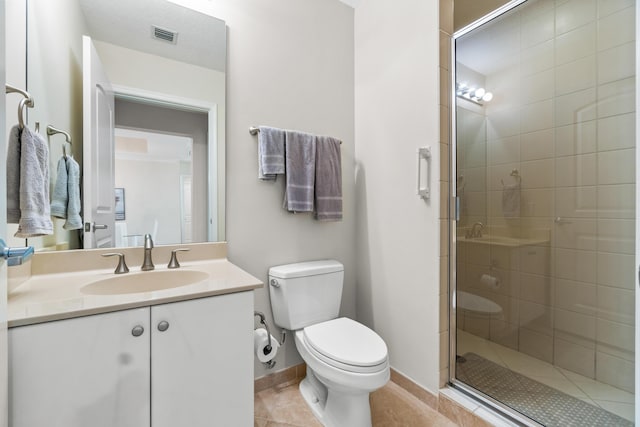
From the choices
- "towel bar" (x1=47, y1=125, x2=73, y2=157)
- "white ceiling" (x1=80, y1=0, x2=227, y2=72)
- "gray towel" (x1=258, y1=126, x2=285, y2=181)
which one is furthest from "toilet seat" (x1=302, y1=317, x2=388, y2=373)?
"white ceiling" (x1=80, y1=0, x2=227, y2=72)

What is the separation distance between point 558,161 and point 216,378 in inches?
73.7

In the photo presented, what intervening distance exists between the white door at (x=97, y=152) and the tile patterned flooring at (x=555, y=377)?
6.07 feet

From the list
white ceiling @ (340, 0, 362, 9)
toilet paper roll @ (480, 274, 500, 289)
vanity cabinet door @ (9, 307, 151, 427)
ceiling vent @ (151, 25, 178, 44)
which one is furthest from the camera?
white ceiling @ (340, 0, 362, 9)

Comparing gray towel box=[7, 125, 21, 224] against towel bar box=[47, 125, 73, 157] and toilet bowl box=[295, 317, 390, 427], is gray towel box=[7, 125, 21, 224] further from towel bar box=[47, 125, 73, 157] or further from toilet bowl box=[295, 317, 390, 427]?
toilet bowl box=[295, 317, 390, 427]

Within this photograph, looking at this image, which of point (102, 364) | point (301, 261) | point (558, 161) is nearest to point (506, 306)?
point (558, 161)

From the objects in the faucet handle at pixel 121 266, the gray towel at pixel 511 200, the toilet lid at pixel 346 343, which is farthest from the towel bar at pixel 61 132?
the gray towel at pixel 511 200

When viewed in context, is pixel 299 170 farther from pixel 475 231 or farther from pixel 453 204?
pixel 475 231

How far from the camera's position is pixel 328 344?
1310 millimetres

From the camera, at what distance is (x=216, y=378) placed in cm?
101

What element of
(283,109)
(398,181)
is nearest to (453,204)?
(398,181)

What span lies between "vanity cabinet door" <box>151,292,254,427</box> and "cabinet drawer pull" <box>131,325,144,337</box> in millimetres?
33

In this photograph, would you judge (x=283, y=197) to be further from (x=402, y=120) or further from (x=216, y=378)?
(x=216, y=378)

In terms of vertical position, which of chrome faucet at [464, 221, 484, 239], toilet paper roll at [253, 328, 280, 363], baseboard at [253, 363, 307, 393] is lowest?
baseboard at [253, 363, 307, 393]

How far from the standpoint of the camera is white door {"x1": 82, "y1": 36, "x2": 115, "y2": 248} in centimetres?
121
